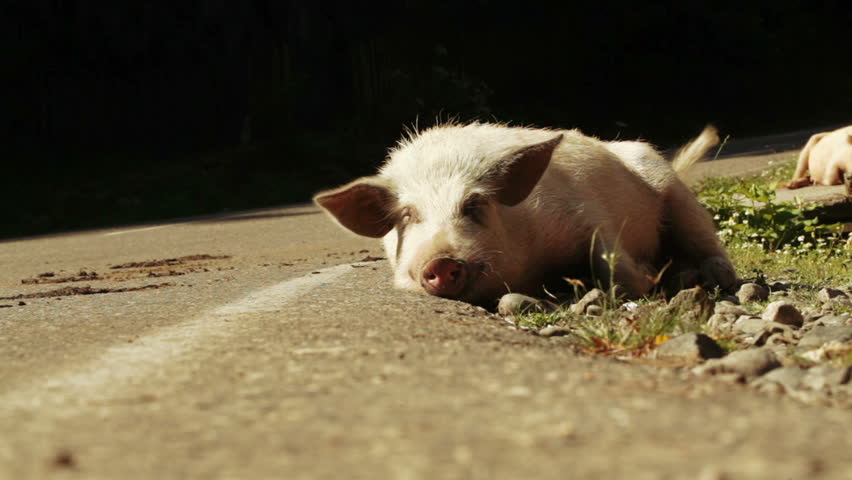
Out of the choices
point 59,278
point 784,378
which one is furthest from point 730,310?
point 59,278

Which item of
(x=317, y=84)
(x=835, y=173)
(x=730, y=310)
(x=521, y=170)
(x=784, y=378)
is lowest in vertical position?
(x=730, y=310)

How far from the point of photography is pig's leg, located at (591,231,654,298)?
167 inches

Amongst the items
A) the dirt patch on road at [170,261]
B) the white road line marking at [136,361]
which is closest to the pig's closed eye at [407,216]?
the white road line marking at [136,361]

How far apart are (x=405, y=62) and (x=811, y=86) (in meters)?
9.85

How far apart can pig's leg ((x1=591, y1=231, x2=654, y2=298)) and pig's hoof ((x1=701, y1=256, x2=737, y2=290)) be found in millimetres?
379

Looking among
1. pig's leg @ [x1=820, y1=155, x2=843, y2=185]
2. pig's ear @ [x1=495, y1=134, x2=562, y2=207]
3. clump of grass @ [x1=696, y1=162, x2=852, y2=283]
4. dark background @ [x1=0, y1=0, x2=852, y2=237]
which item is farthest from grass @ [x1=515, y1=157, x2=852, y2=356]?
dark background @ [x1=0, y1=0, x2=852, y2=237]

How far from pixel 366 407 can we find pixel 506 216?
2.63 m

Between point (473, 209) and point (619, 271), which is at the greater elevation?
point (473, 209)

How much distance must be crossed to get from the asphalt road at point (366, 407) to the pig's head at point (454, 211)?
44 cm

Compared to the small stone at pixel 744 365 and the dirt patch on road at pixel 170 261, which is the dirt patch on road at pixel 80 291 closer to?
the dirt patch on road at pixel 170 261

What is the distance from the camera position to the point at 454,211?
13.6 feet

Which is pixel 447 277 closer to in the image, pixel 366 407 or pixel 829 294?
pixel 829 294

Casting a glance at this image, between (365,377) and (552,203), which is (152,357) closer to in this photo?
(365,377)

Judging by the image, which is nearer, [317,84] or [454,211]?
[454,211]
